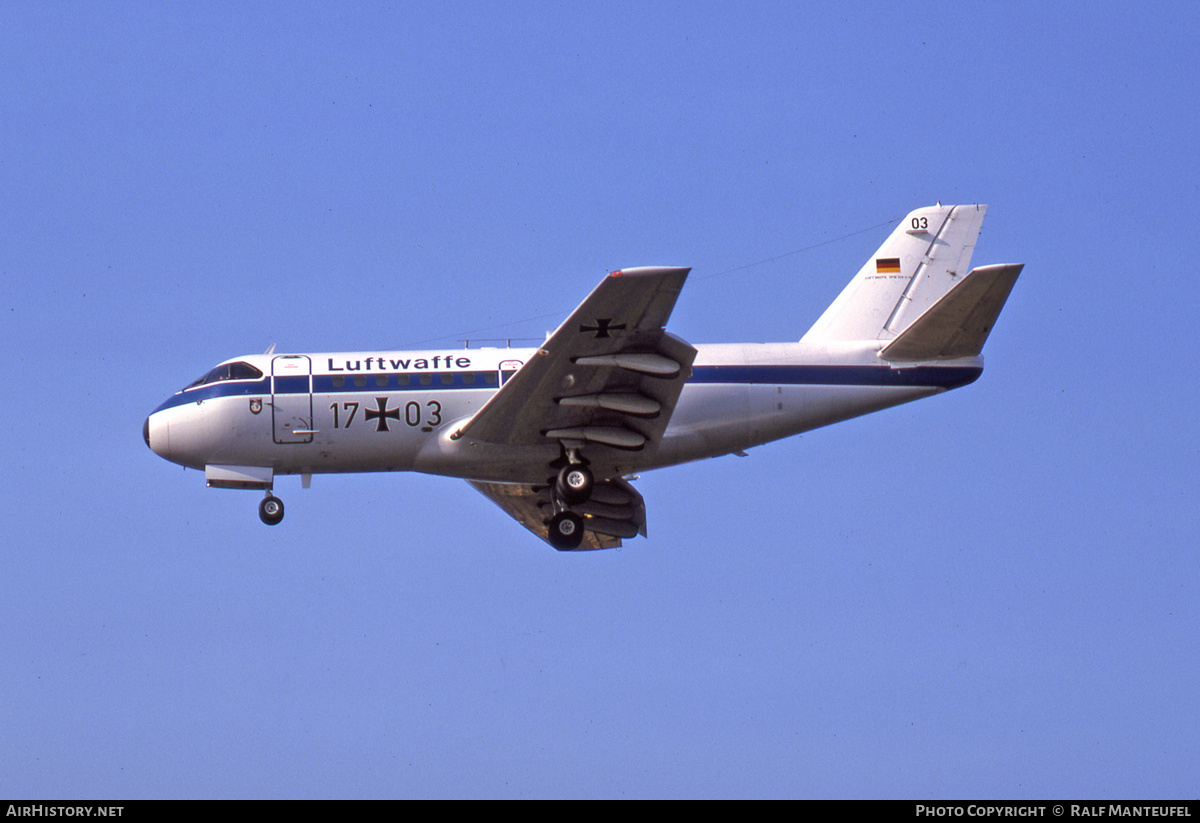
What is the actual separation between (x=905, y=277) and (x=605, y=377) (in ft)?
34.5

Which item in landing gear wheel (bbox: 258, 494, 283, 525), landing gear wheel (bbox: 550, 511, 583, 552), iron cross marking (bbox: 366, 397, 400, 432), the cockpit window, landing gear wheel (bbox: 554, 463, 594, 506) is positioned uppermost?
the cockpit window

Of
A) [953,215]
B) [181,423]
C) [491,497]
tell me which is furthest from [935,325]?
[181,423]

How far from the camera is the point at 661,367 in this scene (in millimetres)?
33281

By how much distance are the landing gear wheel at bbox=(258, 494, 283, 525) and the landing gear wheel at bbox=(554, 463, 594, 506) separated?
716 centimetres

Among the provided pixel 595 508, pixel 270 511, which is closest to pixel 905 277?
pixel 595 508

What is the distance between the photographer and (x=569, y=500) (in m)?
36.7

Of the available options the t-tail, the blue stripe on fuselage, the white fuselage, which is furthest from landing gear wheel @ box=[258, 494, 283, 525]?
the t-tail

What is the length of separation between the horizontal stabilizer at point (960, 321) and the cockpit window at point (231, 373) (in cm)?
1555

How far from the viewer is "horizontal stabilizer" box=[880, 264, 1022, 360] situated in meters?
34.5

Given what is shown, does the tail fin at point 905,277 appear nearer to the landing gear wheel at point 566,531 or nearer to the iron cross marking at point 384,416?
A: the landing gear wheel at point 566,531

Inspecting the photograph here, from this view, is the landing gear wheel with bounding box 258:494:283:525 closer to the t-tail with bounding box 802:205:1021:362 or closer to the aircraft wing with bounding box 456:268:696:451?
the aircraft wing with bounding box 456:268:696:451

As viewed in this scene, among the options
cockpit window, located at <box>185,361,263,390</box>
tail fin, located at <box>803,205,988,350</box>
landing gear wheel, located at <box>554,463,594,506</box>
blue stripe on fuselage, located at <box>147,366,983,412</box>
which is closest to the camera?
landing gear wheel, located at <box>554,463,594,506</box>
